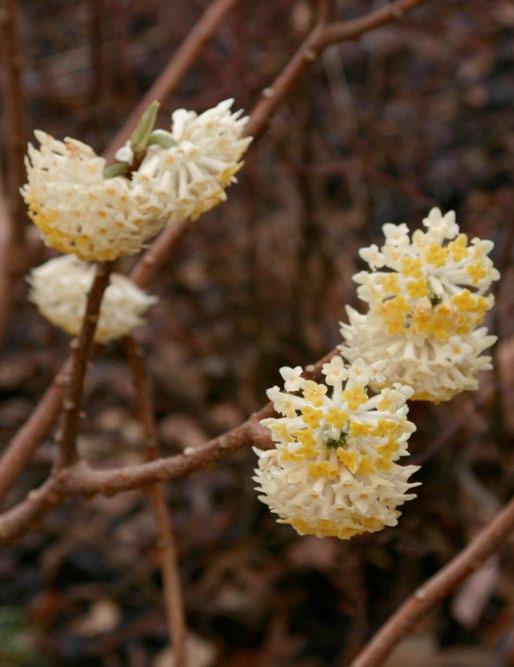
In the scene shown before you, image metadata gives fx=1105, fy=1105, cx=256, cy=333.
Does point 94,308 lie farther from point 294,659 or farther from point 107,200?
point 294,659

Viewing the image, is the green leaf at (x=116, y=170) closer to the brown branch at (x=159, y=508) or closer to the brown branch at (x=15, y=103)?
the brown branch at (x=159, y=508)

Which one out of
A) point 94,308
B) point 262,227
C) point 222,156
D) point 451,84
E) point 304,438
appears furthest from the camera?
point 451,84

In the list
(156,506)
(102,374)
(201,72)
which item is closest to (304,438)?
(156,506)

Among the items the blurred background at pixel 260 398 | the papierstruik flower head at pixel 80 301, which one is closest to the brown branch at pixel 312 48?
the papierstruik flower head at pixel 80 301

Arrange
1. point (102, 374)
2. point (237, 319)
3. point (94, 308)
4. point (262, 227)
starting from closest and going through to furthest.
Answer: point (94, 308)
point (237, 319)
point (102, 374)
point (262, 227)

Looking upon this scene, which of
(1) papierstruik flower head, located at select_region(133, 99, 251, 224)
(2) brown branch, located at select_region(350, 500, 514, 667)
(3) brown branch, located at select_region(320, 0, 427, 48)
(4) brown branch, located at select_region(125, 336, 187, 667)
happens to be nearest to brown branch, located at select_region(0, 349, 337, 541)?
(1) papierstruik flower head, located at select_region(133, 99, 251, 224)

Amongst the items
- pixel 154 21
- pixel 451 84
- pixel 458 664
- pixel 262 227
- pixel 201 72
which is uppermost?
pixel 154 21
